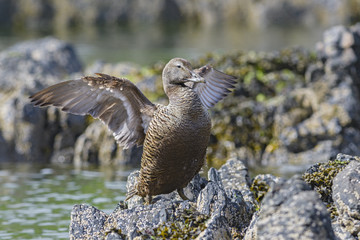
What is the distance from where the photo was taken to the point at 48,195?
11.5 metres

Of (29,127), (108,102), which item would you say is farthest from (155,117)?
(29,127)

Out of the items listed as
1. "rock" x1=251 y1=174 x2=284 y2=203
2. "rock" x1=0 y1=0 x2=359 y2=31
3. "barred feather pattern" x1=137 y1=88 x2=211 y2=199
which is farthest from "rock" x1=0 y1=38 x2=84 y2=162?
"rock" x1=0 y1=0 x2=359 y2=31

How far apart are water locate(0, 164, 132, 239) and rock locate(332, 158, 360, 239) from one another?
11.5ft

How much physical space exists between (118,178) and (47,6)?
3864cm

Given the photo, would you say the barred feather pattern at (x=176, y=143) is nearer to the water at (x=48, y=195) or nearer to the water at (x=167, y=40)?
the water at (x=48, y=195)

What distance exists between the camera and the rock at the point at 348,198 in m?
6.73

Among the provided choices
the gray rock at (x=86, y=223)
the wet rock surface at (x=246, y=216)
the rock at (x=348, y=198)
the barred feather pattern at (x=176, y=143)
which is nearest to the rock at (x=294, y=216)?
the wet rock surface at (x=246, y=216)

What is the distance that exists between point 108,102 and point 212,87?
158cm

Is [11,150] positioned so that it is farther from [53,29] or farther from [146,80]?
[53,29]

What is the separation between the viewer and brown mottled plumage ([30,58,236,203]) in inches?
293

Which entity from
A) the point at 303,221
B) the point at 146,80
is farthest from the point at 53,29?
the point at 303,221

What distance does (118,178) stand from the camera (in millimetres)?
12562

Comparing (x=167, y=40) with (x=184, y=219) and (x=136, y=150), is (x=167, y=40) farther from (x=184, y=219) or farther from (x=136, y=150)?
(x=184, y=219)

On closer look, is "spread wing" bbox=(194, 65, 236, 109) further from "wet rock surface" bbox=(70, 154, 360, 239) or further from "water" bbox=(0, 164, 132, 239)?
"water" bbox=(0, 164, 132, 239)
